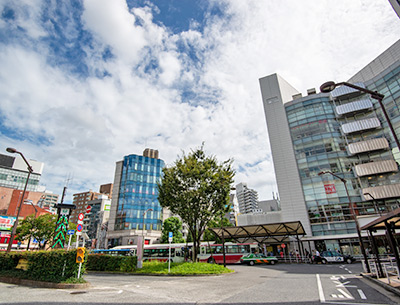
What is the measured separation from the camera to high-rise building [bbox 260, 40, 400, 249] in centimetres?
3338

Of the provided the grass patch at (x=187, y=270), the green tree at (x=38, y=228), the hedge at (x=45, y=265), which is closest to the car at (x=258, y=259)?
the grass patch at (x=187, y=270)

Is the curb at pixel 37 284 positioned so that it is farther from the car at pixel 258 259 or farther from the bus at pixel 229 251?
the car at pixel 258 259

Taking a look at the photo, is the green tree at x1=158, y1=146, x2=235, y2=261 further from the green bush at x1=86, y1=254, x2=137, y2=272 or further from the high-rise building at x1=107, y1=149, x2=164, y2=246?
the high-rise building at x1=107, y1=149, x2=164, y2=246

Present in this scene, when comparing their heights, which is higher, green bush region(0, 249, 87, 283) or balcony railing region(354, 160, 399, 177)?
balcony railing region(354, 160, 399, 177)

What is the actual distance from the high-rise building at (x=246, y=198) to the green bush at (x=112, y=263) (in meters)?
146

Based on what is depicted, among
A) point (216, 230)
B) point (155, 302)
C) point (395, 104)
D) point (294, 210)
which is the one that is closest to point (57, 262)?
point (155, 302)

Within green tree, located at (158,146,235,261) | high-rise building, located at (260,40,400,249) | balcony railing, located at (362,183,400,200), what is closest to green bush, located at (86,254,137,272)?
green tree, located at (158,146,235,261)

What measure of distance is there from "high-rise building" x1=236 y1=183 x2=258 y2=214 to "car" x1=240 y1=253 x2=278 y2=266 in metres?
134

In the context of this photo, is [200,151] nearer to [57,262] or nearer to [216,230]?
[216,230]

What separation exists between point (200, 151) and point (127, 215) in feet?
163

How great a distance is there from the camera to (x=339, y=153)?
3678cm

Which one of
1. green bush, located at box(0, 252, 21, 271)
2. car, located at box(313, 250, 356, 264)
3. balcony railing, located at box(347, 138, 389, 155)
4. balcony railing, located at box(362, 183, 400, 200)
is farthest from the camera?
balcony railing, located at box(347, 138, 389, 155)

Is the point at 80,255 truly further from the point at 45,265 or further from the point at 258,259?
the point at 258,259

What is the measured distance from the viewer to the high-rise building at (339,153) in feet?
109
